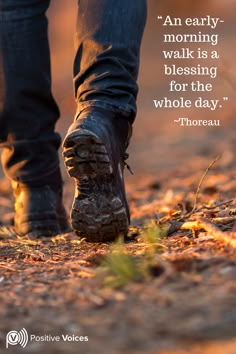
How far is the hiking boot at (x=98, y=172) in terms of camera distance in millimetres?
2219

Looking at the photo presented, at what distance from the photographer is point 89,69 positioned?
2.39 metres

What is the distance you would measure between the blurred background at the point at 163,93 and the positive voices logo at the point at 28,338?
4.39ft

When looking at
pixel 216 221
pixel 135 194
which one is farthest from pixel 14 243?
pixel 135 194

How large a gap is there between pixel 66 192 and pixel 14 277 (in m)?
2.61

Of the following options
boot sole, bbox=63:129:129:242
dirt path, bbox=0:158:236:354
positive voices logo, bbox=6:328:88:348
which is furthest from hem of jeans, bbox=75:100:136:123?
positive voices logo, bbox=6:328:88:348

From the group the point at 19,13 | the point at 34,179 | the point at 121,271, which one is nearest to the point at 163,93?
the point at 34,179

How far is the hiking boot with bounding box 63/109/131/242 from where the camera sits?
87.4 inches

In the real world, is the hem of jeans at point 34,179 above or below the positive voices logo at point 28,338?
above

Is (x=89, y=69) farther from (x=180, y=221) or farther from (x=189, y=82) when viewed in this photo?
(x=189, y=82)

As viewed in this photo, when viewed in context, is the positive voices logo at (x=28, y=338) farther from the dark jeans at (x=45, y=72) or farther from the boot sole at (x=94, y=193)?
the dark jeans at (x=45, y=72)

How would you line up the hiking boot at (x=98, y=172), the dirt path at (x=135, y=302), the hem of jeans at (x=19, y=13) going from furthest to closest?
1. the hem of jeans at (x=19, y=13)
2. the hiking boot at (x=98, y=172)
3. the dirt path at (x=135, y=302)

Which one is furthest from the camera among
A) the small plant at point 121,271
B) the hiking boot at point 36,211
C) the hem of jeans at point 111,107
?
the hiking boot at point 36,211

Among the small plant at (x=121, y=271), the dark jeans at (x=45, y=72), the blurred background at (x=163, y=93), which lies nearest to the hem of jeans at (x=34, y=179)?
the dark jeans at (x=45, y=72)

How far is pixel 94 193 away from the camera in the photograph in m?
2.32
